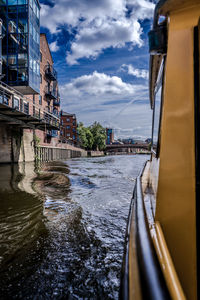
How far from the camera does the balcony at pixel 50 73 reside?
2933cm

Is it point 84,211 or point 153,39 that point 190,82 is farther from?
point 84,211

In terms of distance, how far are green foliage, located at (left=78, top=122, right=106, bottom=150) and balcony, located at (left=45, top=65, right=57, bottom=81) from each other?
24292mm

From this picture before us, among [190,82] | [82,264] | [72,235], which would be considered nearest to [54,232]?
[72,235]

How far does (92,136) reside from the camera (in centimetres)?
5950

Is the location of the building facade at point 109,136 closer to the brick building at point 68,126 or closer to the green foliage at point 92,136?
the green foliage at point 92,136

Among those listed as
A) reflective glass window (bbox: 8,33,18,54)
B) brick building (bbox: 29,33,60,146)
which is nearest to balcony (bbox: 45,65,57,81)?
brick building (bbox: 29,33,60,146)

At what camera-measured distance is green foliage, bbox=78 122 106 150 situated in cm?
5566

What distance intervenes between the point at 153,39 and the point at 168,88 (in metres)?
0.38

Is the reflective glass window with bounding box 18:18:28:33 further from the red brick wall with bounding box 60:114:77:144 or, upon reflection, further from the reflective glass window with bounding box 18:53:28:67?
the red brick wall with bounding box 60:114:77:144

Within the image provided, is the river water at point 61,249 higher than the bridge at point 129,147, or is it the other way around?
the bridge at point 129,147

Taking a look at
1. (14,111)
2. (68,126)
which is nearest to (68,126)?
(68,126)

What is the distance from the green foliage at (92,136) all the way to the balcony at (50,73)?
2429 cm

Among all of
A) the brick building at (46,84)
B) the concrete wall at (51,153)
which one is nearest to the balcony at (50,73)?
the brick building at (46,84)

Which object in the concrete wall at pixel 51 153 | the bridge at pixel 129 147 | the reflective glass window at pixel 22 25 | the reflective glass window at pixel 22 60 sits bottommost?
the concrete wall at pixel 51 153
